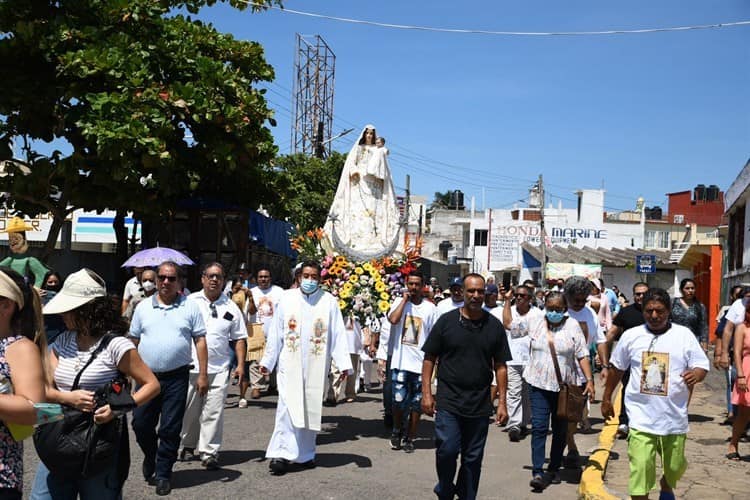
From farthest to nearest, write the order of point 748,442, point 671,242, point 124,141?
point 671,242
point 124,141
point 748,442

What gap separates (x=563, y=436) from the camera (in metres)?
8.38

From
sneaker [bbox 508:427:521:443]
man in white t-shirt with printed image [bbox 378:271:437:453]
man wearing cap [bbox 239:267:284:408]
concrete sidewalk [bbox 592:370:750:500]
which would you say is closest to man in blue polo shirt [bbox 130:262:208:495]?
man in white t-shirt with printed image [bbox 378:271:437:453]

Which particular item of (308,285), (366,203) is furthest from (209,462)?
(366,203)

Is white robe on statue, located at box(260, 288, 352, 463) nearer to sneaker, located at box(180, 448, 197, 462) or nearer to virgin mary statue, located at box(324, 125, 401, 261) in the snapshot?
sneaker, located at box(180, 448, 197, 462)

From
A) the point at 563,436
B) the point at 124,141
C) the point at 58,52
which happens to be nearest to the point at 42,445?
the point at 563,436

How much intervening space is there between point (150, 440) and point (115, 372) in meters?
2.99

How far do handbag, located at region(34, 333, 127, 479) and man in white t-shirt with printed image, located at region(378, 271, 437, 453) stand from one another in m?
5.62

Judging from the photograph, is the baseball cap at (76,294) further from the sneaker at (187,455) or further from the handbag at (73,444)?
the sneaker at (187,455)

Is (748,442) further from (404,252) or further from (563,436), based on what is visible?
(404,252)

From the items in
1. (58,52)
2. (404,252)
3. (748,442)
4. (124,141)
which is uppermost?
(58,52)

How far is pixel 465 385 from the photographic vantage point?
6707mm

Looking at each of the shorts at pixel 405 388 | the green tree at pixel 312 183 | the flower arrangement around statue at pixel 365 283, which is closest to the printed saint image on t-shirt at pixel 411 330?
the shorts at pixel 405 388

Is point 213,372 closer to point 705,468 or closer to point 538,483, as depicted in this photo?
point 538,483

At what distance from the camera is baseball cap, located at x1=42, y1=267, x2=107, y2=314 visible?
15.4 ft
